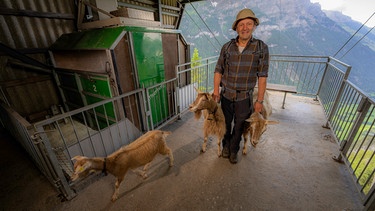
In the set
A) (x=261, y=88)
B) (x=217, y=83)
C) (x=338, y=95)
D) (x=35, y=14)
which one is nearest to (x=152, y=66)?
(x=217, y=83)

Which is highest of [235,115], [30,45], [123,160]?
[30,45]

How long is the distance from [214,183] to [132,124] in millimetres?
1937

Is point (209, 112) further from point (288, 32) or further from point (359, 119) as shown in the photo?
point (288, 32)

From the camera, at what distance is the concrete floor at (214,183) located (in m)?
2.19

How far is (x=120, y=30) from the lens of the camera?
2.74 metres

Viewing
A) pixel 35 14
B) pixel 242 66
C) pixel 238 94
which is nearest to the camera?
pixel 242 66

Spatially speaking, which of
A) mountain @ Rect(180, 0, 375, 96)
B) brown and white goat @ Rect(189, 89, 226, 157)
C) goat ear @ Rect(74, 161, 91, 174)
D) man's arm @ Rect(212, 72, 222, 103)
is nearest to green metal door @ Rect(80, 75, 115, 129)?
goat ear @ Rect(74, 161, 91, 174)

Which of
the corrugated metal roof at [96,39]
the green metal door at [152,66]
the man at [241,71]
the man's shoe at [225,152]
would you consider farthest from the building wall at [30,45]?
the man's shoe at [225,152]

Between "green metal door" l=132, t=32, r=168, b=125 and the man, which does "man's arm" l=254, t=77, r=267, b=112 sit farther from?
"green metal door" l=132, t=32, r=168, b=125

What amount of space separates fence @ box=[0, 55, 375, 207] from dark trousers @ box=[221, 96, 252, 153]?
4.91 feet

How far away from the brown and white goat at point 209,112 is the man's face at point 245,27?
0.92 meters

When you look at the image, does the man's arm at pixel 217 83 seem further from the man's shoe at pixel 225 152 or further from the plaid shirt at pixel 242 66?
the man's shoe at pixel 225 152

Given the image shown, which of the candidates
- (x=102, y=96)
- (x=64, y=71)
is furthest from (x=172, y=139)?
(x=64, y=71)

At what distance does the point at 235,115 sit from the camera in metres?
2.60
